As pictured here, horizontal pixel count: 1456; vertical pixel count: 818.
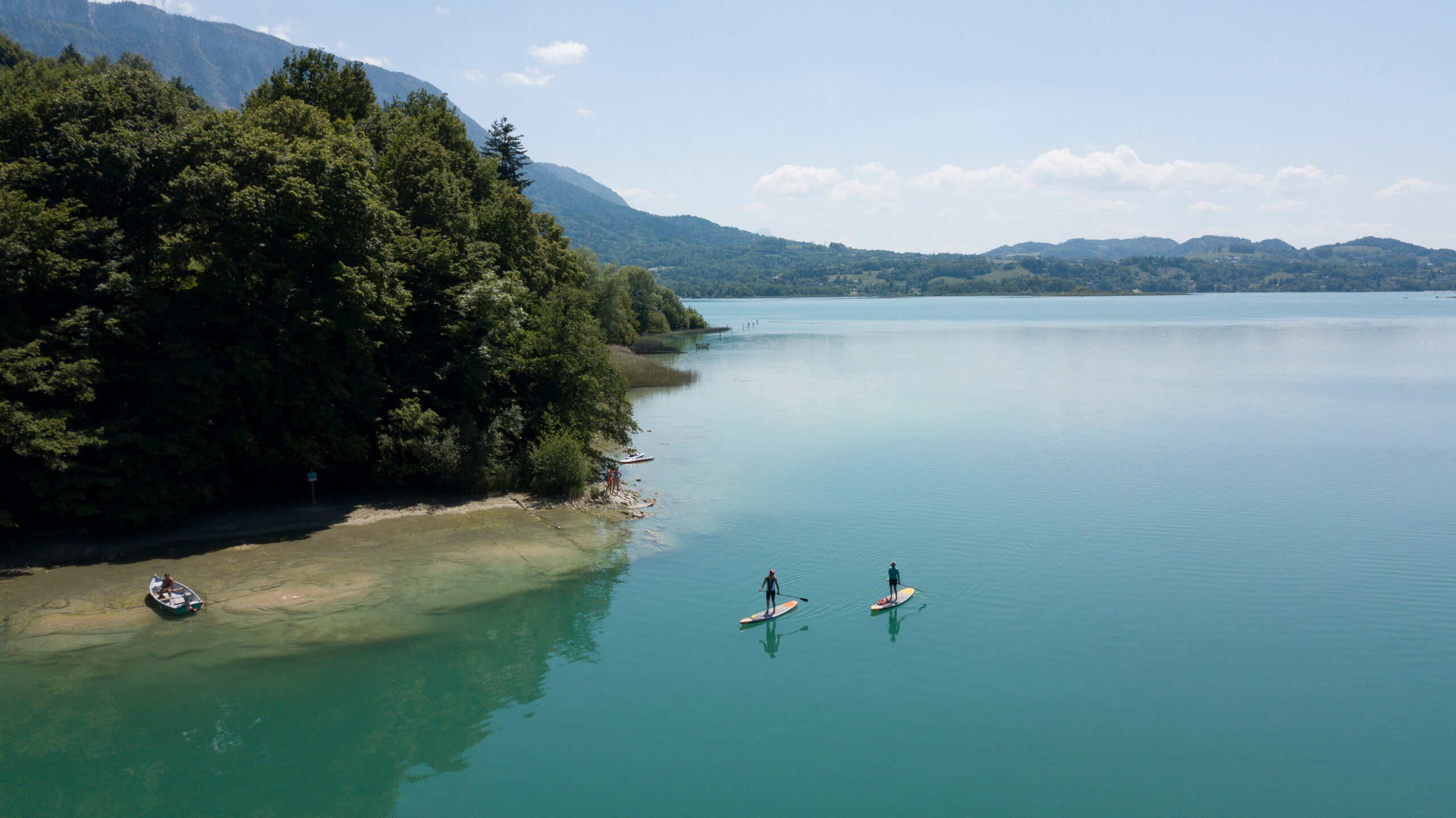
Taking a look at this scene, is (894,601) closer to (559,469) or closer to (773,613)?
(773,613)

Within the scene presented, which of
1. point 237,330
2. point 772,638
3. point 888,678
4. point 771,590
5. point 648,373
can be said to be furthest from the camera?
point 648,373

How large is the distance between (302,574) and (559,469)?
12.6 meters

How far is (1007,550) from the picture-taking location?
3169 centimetres

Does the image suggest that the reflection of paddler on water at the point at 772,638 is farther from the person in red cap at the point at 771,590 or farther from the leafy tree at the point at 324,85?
the leafy tree at the point at 324,85

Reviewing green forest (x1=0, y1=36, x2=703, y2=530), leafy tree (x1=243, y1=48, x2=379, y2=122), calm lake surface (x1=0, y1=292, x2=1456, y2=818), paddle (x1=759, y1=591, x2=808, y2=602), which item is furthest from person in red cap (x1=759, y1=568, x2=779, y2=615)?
leafy tree (x1=243, y1=48, x2=379, y2=122)

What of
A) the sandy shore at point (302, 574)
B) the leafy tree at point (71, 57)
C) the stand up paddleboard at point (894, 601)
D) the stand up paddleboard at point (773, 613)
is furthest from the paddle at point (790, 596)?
the leafy tree at point (71, 57)

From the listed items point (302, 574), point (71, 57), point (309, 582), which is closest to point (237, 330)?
point (302, 574)

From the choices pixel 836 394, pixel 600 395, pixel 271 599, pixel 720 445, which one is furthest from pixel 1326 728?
pixel 836 394

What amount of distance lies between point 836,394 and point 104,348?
176ft

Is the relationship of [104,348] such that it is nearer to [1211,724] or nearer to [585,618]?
[585,618]

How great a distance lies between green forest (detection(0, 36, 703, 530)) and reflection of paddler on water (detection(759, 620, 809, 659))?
51.5 feet

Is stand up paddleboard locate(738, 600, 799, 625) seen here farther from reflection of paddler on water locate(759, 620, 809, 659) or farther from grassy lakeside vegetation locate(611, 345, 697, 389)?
grassy lakeside vegetation locate(611, 345, 697, 389)

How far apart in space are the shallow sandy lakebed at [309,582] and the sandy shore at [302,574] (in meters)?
0.05

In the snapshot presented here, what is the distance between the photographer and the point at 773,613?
25516 millimetres
